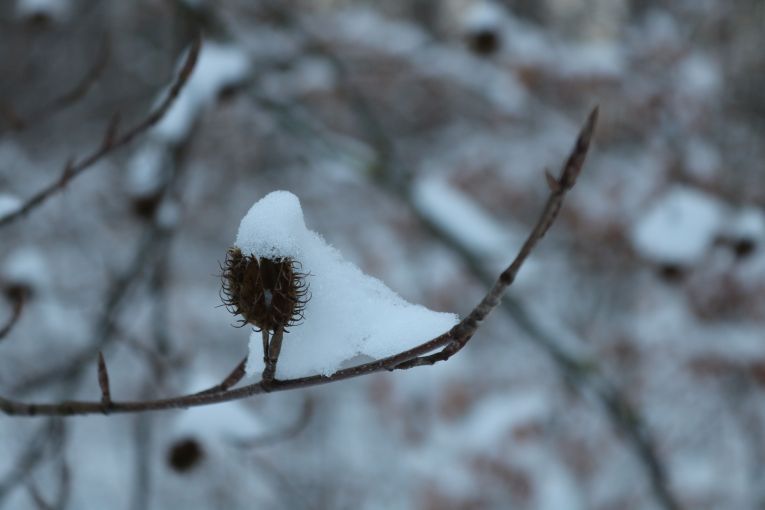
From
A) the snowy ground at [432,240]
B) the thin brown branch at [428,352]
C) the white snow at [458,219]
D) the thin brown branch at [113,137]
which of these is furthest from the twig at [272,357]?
the white snow at [458,219]

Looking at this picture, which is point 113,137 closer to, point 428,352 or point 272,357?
point 272,357

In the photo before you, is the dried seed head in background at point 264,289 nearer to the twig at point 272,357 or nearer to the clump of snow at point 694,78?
the twig at point 272,357

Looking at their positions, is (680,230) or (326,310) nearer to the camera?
(326,310)

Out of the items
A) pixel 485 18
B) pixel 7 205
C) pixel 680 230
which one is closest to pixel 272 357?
pixel 7 205

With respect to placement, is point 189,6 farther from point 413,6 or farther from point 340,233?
point 413,6

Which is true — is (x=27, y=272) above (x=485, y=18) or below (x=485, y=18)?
below

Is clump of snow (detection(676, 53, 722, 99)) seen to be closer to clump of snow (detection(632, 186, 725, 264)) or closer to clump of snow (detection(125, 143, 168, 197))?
clump of snow (detection(632, 186, 725, 264))

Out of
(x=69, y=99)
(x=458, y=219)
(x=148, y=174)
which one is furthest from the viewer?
(x=458, y=219)
